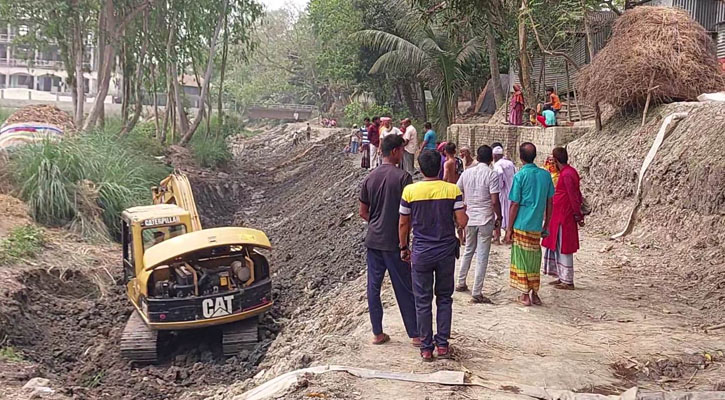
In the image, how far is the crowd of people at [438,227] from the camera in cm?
668

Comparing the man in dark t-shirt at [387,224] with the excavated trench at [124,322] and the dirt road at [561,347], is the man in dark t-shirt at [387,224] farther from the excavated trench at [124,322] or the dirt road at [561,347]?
the excavated trench at [124,322]

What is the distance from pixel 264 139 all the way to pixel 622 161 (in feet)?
157

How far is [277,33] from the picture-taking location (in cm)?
6812

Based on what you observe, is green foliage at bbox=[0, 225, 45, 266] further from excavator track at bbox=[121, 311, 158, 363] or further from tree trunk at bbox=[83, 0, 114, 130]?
tree trunk at bbox=[83, 0, 114, 130]

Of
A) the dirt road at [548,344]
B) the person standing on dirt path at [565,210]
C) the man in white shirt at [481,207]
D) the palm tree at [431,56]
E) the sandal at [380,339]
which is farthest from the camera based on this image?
the palm tree at [431,56]

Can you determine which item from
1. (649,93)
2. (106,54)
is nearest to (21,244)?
(649,93)

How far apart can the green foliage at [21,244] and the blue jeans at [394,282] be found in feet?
31.6

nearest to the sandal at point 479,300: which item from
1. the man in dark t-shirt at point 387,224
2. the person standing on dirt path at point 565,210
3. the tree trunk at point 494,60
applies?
the person standing on dirt path at point 565,210

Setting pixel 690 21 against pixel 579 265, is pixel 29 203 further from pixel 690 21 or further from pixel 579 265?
pixel 690 21

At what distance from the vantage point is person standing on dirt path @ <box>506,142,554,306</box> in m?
8.36

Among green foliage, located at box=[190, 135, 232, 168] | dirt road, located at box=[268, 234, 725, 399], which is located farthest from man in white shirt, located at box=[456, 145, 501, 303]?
green foliage, located at box=[190, 135, 232, 168]

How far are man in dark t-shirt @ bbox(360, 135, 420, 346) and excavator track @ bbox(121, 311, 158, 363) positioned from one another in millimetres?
4838

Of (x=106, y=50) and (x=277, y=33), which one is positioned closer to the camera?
(x=106, y=50)

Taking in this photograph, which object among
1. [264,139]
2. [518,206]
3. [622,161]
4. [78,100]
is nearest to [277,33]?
[264,139]
